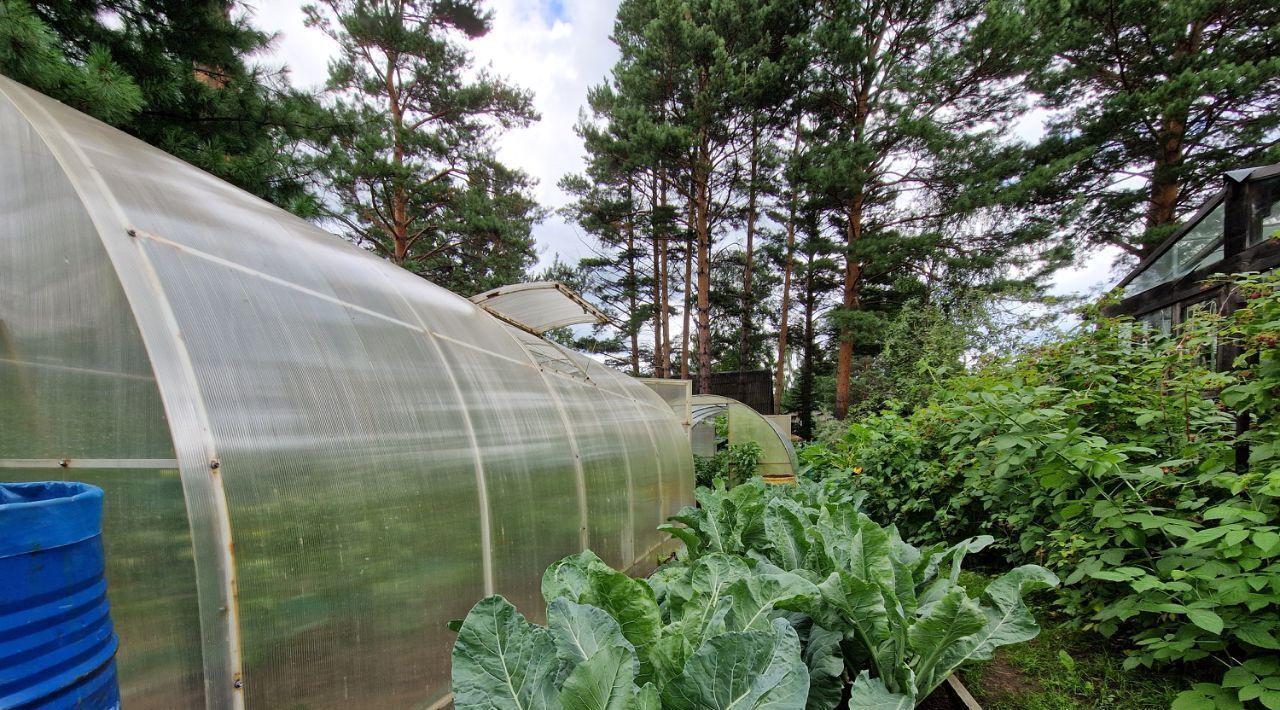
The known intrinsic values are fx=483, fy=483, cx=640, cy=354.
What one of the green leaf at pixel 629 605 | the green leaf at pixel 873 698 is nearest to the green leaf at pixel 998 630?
the green leaf at pixel 873 698

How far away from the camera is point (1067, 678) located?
2172mm

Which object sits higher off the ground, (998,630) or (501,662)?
(501,662)

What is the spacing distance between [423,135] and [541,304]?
6.76 meters

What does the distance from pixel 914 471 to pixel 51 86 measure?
6058 mm

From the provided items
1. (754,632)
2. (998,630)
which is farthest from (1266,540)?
(754,632)

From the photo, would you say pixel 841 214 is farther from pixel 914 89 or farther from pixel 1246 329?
pixel 1246 329

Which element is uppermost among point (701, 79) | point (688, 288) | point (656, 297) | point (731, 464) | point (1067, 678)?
point (701, 79)

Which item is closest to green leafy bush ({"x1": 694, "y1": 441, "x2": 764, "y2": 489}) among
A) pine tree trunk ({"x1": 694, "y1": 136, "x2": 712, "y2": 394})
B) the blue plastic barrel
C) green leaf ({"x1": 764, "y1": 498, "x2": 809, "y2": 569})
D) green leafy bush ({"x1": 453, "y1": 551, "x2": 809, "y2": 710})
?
pine tree trunk ({"x1": 694, "y1": 136, "x2": 712, "y2": 394})

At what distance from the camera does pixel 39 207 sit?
49.1 inches

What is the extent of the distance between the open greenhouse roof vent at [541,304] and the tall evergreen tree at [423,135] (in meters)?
5.15

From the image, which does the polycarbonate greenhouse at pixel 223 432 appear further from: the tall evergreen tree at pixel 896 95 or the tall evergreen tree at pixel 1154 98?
the tall evergreen tree at pixel 1154 98

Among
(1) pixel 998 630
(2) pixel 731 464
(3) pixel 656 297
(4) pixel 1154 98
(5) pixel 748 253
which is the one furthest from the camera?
(3) pixel 656 297

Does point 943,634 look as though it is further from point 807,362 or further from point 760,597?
point 807,362

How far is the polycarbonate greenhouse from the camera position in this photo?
1157 millimetres
